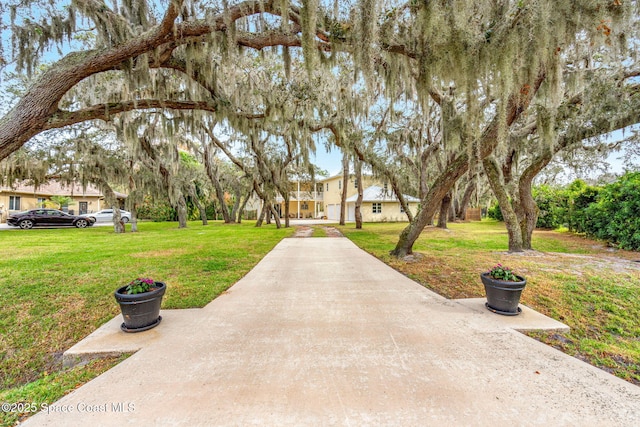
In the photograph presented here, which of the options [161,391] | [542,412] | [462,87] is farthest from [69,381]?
[462,87]

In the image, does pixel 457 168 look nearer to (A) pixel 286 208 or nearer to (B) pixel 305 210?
(A) pixel 286 208

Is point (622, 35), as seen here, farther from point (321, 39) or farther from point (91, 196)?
point (91, 196)

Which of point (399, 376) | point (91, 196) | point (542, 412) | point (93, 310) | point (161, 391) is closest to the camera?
point (542, 412)

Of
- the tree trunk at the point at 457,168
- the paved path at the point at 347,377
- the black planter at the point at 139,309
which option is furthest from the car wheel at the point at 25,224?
the tree trunk at the point at 457,168

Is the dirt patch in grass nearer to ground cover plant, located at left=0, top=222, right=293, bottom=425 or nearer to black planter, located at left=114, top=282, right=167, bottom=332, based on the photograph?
ground cover plant, located at left=0, top=222, right=293, bottom=425

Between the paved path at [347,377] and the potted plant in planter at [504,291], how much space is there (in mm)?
149

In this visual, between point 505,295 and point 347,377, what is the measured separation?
7.66ft

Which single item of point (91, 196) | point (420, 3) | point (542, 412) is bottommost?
point (542, 412)

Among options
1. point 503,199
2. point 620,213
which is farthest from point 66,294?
point 620,213

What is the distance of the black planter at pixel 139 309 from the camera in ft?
8.98

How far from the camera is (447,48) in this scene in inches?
155

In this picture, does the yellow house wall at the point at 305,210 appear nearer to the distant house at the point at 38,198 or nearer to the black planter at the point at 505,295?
the distant house at the point at 38,198

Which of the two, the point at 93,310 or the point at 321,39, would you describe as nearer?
the point at 93,310

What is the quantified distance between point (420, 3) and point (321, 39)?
1.59m
